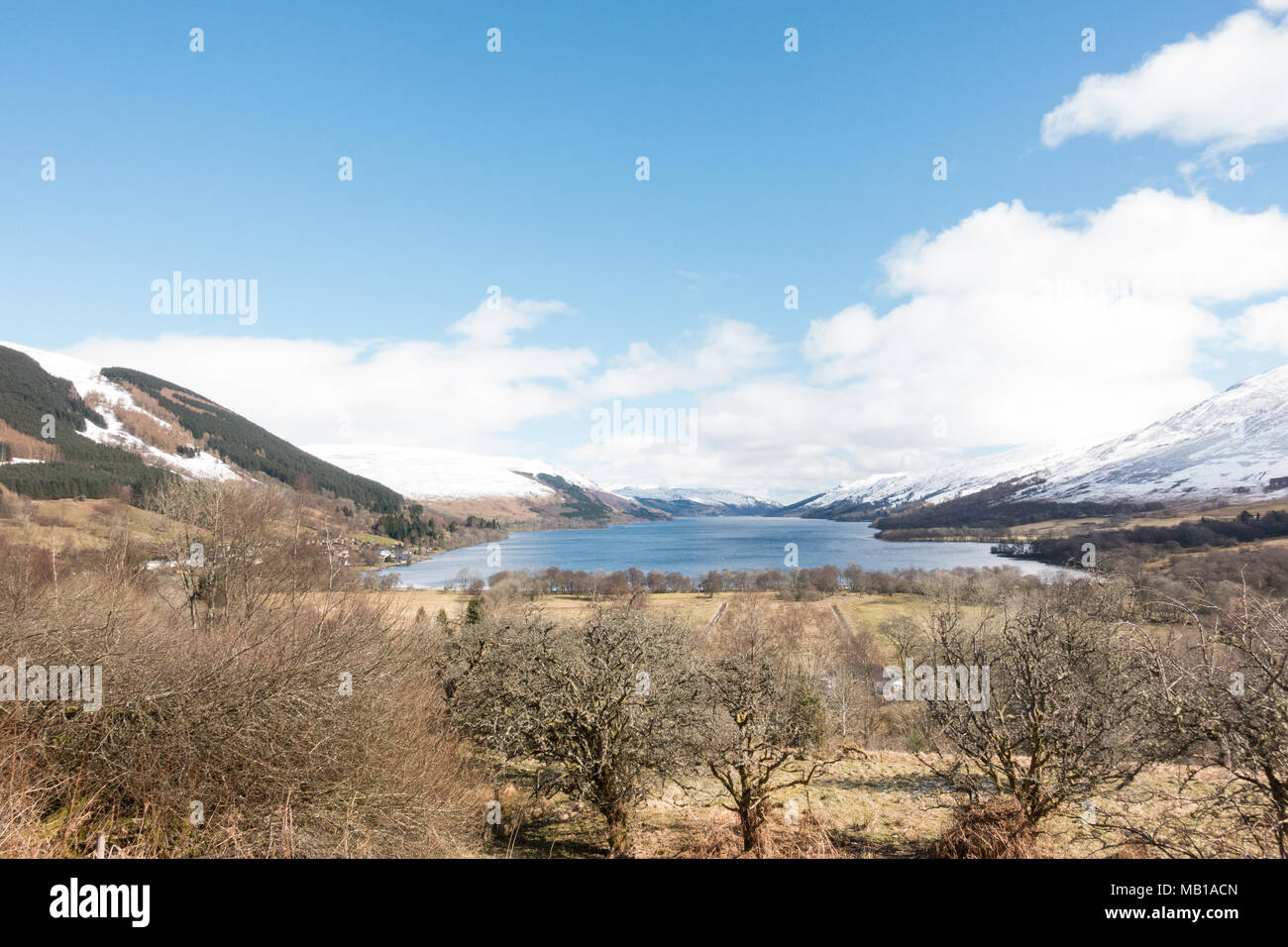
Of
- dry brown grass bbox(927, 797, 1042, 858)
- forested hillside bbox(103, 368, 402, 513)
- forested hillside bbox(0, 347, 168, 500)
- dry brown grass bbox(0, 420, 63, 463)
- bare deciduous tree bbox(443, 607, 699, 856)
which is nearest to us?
dry brown grass bbox(927, 797, 1042, 858)

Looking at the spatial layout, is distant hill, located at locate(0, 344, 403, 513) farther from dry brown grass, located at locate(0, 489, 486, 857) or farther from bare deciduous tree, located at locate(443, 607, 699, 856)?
bare deciduous tree, located at locate(443, 607, 699, 856)

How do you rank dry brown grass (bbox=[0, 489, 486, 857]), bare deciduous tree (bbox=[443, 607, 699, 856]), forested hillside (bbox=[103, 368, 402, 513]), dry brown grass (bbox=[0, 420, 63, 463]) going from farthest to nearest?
forested hillside (bbox=[103, 368, 402, 513])
dry brown grass (bbox=[0, 420, 63, 463])
bare deciduous tree (bbox=[443, 607, 699, 856])
dry brown grass (bbox=[0, 489, 486, 857])

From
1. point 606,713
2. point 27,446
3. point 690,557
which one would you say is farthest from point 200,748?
point 690,557

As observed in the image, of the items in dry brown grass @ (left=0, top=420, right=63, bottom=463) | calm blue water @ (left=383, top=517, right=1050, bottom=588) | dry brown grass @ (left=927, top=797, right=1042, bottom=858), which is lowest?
calm blue water @ (left=383, top=517, right=1050, bottom=588)

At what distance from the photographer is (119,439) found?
10838cm

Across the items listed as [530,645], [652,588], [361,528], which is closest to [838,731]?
[530,645]

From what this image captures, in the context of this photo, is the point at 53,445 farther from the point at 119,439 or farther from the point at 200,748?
the point at 200,748

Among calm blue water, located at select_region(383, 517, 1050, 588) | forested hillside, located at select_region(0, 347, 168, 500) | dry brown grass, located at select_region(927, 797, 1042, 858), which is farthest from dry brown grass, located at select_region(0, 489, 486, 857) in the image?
calm blue water, located at select_region(383, 517, 1050, 588)

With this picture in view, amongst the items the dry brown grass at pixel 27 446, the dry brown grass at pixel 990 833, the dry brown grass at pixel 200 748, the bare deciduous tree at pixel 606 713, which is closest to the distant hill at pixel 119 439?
the dry brown grass at pixel 27 446

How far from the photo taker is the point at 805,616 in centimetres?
5462

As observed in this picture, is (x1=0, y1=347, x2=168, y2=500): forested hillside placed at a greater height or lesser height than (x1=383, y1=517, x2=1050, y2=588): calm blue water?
greater

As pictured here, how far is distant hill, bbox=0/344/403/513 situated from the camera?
70.2 m
